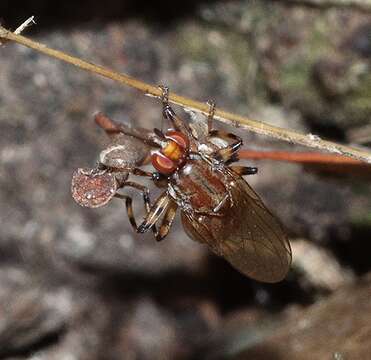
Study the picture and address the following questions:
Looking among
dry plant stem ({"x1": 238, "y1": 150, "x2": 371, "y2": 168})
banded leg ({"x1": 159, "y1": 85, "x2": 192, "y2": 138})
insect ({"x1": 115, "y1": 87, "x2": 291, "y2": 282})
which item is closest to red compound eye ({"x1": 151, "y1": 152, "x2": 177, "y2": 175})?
insect ({"x1": 115, "y1": 87, "x2": 291, "y2": 282})

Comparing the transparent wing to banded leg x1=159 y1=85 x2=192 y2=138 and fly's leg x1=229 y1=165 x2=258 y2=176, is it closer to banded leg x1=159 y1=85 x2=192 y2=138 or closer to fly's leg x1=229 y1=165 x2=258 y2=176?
fly's leg x1=229 y1=165 x2=258 y2=176

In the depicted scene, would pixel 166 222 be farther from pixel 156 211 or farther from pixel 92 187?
pixel 92 187

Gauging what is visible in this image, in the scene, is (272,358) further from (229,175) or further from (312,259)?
(229,175)

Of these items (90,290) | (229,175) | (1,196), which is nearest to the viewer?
(229,175)

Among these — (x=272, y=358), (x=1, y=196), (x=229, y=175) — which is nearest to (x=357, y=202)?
(x=272, y=358)

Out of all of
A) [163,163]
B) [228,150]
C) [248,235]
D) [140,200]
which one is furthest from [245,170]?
[140,200]
